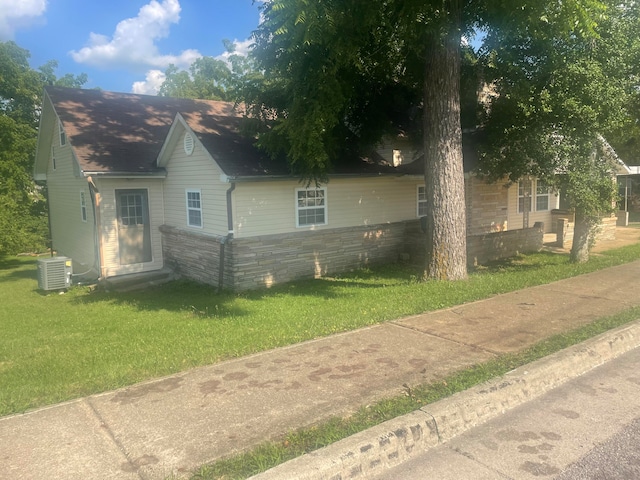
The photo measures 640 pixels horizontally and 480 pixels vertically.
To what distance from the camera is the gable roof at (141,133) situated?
38.4ft

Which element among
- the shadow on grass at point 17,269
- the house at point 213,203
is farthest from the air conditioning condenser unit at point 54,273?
the shadow on grass at point 17,269

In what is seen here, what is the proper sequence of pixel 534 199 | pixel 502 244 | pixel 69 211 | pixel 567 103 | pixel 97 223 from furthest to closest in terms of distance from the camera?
1. pixel 534 199
2. pixel 69 211
3. pixel 502 244
4. pixel 97 223
5. pixel 567 103

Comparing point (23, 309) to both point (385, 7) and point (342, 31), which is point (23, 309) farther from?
point (385, 7)

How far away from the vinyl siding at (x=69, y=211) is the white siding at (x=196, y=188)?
8.14 ft

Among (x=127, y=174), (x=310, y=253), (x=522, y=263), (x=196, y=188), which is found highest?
(x=127, y=174)

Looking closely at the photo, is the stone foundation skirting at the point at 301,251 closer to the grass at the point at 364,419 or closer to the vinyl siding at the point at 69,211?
the vinyl siding at the point at 69,211

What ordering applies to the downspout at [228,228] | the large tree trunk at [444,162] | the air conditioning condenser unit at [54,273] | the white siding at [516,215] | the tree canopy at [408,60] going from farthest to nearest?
the white siding at [516,215], the air conditioning condenser unit at [54,273], the downspout at [228,228], the large tree trunk at [444,162], the tree canopy at [408,60]

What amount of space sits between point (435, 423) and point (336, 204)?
896 centimetres

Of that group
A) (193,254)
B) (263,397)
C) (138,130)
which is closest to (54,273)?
(193,254)

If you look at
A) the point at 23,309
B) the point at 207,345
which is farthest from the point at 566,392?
the point at 23,309

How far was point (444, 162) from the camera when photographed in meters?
9.68

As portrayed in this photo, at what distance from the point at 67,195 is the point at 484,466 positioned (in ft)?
53.2

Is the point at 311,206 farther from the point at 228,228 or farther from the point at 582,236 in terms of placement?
the point at 582,236

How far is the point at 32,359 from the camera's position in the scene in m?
6.46
